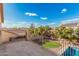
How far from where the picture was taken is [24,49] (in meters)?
1.07

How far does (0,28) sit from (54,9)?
50 cm

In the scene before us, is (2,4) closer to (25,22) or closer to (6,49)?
(25,22)

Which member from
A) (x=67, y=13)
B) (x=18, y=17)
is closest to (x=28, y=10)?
(x=18, y=17)

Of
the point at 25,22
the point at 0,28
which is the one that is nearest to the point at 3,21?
the point at 0,28

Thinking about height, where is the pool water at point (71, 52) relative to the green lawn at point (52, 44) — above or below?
below

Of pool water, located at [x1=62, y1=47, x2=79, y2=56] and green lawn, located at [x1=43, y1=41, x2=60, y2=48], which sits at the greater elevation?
green lawn, located at [x1=43, y1=41, x2=60, y2=48]

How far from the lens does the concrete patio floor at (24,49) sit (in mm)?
1064

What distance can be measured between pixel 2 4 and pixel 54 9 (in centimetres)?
46

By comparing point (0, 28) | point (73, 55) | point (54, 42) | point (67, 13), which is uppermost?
point (67, 13)

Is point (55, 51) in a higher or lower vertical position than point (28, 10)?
lower

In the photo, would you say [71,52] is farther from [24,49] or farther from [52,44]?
[24,49]

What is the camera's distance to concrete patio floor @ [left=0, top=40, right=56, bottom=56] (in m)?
1.06

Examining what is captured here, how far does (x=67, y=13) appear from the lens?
3.52 feet

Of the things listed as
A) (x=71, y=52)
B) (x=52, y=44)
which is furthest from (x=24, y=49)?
(x=71, y=52)
